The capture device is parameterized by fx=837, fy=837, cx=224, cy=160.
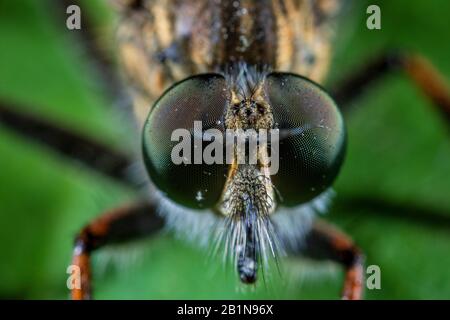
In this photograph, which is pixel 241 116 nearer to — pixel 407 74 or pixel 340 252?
pixel 340 252

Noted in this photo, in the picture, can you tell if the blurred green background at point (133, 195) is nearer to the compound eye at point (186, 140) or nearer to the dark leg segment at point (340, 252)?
the dark leg segment at point (340, 252)

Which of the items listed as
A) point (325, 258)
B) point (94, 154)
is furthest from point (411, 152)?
point (94, 154)

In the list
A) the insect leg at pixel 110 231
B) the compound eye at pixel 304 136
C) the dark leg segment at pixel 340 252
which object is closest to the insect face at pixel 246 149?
the compound eye at pixel 304 136

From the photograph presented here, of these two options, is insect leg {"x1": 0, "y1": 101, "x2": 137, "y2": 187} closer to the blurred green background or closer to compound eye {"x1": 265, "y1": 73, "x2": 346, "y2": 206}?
the blurred green background

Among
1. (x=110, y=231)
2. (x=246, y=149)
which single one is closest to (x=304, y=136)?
(x=246, y=149)

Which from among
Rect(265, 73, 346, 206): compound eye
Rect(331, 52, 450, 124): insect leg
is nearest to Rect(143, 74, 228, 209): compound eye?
Rect(265, 73, 346, 206): compound eye

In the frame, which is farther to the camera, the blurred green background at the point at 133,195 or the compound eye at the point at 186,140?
the blurred green background at the point at 133,195
